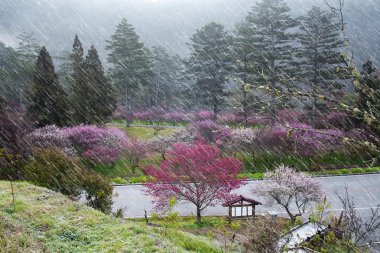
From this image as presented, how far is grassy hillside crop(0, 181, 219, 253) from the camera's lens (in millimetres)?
8844

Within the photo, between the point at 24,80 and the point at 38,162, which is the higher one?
the point at 24,80

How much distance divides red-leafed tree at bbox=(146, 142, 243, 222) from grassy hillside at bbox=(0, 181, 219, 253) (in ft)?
17.9

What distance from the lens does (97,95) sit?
39156mm

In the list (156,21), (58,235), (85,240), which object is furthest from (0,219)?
(156,21)

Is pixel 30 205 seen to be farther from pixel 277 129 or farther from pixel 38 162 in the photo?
pixel 277 129

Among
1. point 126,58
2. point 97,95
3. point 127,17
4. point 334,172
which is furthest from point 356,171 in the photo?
point 127,17

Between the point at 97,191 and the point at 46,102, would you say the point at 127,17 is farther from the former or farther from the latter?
the point at 97,191

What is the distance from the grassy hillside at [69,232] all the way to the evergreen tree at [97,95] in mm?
26157

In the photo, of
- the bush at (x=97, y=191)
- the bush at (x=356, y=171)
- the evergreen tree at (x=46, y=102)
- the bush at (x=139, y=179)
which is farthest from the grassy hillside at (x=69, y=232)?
the evergreen tree at (x=46, y=102)

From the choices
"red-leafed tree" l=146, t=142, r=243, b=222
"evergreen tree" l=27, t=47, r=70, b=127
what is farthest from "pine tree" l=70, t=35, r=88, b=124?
"red-leafed tree" l=146, t=142, r=243, b=222

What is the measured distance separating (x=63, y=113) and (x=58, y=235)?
2701 centimetres

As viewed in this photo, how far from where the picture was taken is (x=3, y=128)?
82.8 ft

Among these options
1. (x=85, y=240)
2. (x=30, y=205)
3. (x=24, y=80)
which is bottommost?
(x=85, y=240)

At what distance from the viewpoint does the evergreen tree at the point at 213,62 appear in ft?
141
